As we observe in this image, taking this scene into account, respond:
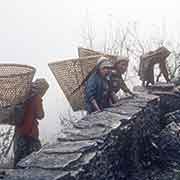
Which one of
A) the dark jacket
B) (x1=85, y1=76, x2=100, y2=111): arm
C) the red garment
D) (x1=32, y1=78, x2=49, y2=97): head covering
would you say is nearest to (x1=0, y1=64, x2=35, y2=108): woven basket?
(x1=32, y1=78, x2=49, y2=97): head covering

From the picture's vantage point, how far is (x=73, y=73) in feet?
20.0

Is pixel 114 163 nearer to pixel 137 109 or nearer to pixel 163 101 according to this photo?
pixel 137 109

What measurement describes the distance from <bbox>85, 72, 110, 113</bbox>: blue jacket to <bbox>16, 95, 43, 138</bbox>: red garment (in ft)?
2.43

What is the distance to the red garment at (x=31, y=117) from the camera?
555 centimetres

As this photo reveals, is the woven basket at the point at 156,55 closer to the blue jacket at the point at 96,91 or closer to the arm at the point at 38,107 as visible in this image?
the blue jacket at the point at 96,91

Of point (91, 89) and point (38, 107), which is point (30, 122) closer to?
point (38, 107)

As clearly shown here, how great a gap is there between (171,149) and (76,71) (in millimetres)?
1919

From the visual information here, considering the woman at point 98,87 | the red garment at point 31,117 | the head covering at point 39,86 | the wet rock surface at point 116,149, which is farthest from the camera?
the red garment at point 31,117

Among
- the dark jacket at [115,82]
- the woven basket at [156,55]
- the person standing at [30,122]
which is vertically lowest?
the person standing at [30,122]

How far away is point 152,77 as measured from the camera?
8031 mm

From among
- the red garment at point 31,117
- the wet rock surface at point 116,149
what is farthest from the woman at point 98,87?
the red garment at point 31,117

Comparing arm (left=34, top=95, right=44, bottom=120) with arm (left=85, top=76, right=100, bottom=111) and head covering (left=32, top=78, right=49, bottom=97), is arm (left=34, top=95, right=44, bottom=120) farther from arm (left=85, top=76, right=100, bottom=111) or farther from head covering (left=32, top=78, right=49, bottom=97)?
arm (left=85, top=76, right=100, bottom=111)

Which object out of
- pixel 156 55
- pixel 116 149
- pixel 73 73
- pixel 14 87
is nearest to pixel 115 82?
pixel 73 73

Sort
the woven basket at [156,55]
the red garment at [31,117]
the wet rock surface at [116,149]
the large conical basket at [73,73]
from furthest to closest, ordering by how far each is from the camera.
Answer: the woven basket at [156,55] → the large conical basket at [73,73] → the red garment at [31,117] → the wet rock surface at [116,149]
